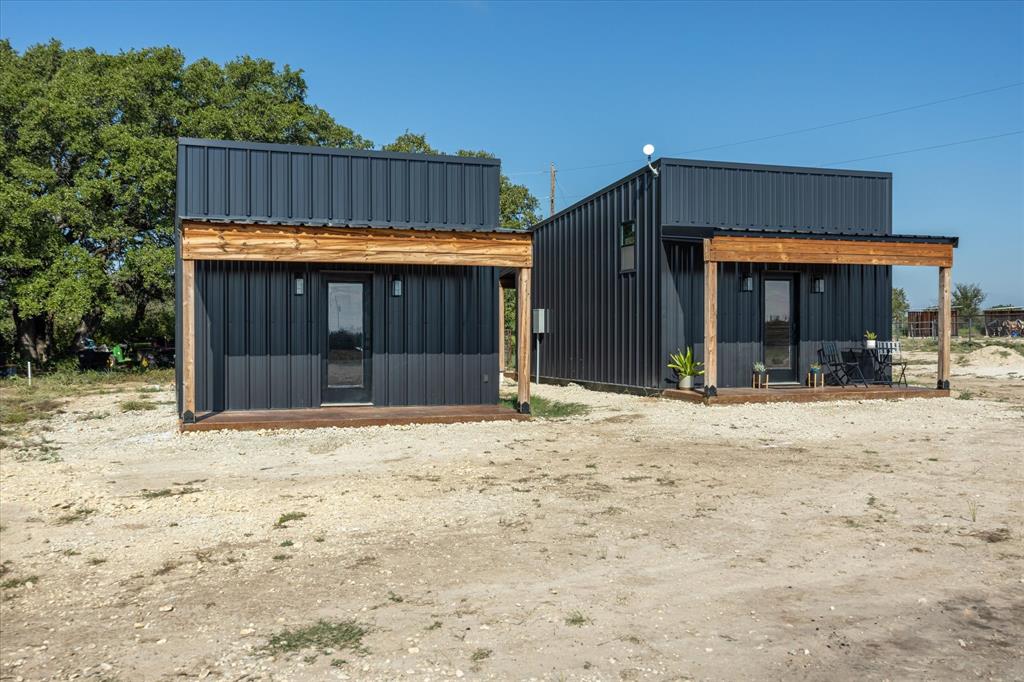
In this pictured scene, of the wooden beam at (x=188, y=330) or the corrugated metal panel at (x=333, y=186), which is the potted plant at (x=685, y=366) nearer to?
the corrugated metal panel at (x=333, y=186)

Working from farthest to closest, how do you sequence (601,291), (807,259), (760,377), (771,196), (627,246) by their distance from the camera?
(601,291) < (627,246) < (771,196) < (760,377) < (807,259)

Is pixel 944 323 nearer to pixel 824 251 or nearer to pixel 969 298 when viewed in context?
pixel 824 251

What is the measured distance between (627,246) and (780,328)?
3.45 metres

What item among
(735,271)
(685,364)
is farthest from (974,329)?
(685,364)

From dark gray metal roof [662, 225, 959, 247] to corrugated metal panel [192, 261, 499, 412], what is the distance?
3.81 m

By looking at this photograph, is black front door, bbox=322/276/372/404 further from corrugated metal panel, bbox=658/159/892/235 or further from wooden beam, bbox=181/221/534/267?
corrugated metal panel, bbox=658/159/892/235

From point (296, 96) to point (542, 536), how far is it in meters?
25.8

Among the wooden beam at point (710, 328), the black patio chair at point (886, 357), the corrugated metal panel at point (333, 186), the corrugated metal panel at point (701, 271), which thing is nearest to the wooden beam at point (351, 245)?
the corrugated metal panel at point (333, 186)

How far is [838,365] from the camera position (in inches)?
568

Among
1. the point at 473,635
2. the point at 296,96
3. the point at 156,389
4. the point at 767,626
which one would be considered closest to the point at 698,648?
the point at 767,626

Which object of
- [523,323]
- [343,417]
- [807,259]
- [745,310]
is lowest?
[343,417]

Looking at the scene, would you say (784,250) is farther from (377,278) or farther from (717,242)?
(377,278)

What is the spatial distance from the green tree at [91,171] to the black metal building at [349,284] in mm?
8821

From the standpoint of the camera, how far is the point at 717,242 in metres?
12.6
